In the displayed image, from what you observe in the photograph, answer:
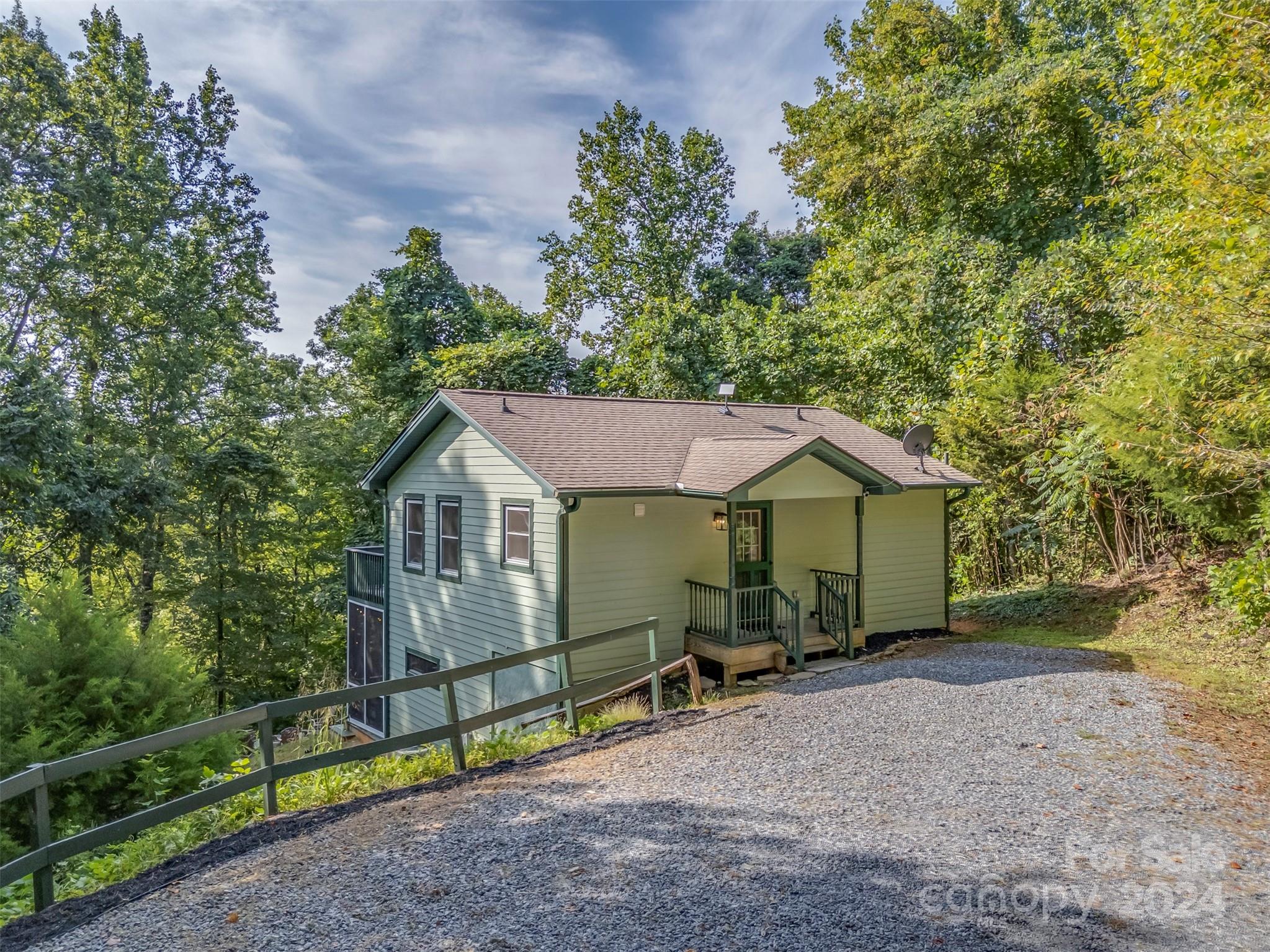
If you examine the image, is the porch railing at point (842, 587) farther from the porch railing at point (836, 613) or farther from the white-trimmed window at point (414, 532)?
the white-trimmed window at point (414, 532)

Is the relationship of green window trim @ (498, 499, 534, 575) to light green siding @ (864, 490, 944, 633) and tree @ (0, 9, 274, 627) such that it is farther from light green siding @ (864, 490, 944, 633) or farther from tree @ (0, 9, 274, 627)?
tree @ (0, 9, 274, 627)

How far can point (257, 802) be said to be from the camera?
5.49 meters

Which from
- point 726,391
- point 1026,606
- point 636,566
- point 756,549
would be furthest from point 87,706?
point 1026,606

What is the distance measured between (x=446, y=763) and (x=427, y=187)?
20198 millimetres

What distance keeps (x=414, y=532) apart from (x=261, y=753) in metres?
7.96

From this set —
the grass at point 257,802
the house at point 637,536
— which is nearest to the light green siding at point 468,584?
the house at point 637,536

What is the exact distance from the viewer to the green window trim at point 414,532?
12.4 m

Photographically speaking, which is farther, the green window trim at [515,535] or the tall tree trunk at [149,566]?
the tall tree trunk at [149,566]

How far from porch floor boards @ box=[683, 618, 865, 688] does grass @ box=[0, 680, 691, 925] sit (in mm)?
2114

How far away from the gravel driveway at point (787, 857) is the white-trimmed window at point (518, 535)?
12.9 ft

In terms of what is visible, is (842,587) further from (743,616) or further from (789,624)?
(743,616)

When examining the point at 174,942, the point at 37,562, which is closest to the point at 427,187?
the point at 37,562

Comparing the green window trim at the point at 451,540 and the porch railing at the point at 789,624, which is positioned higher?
the green window trim at the point at 451,540

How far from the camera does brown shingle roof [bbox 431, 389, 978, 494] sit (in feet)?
31.1
